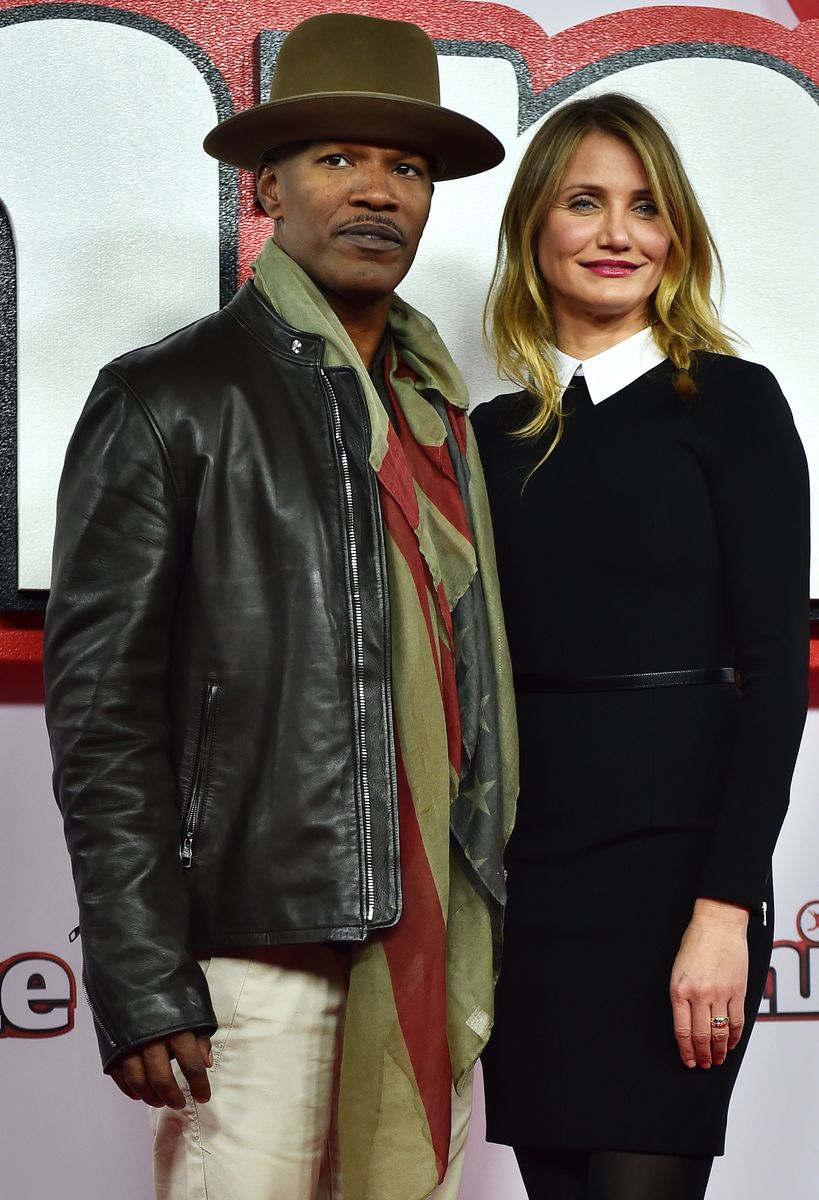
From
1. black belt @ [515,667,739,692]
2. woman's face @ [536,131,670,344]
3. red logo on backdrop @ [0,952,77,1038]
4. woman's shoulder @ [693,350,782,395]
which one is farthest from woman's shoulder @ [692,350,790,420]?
red logo on backdrop @ [0,952,77,1038]

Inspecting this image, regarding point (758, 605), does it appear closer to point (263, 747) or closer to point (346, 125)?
point (263, 747)

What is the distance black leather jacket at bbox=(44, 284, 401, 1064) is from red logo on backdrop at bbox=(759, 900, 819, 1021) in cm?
143

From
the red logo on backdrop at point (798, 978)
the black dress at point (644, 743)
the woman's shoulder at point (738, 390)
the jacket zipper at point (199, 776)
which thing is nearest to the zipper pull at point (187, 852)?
the jacket zipper at point (199, 776)

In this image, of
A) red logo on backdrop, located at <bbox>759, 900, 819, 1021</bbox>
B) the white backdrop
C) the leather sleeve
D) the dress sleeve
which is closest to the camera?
the leather sleeve

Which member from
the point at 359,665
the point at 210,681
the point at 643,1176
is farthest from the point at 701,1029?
the point at 210,681

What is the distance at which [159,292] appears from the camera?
2393 mm

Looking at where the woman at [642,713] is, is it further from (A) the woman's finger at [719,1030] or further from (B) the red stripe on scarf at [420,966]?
(B) the red stripe on scarf at [420,966]

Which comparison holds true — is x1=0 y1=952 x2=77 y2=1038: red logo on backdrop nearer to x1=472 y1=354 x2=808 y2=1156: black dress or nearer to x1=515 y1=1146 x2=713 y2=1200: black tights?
x1=472 y1=354 x2=808 y2=1156: black dress

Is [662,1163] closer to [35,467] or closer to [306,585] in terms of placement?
[306,585]

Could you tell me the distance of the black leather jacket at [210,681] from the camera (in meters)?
1.43

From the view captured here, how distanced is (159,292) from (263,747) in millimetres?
1176

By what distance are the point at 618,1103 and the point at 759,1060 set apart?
108 centimetres

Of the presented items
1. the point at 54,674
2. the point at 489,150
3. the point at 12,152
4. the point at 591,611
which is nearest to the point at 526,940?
the point at 591,611

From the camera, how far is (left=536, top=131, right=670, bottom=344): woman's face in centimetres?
186
